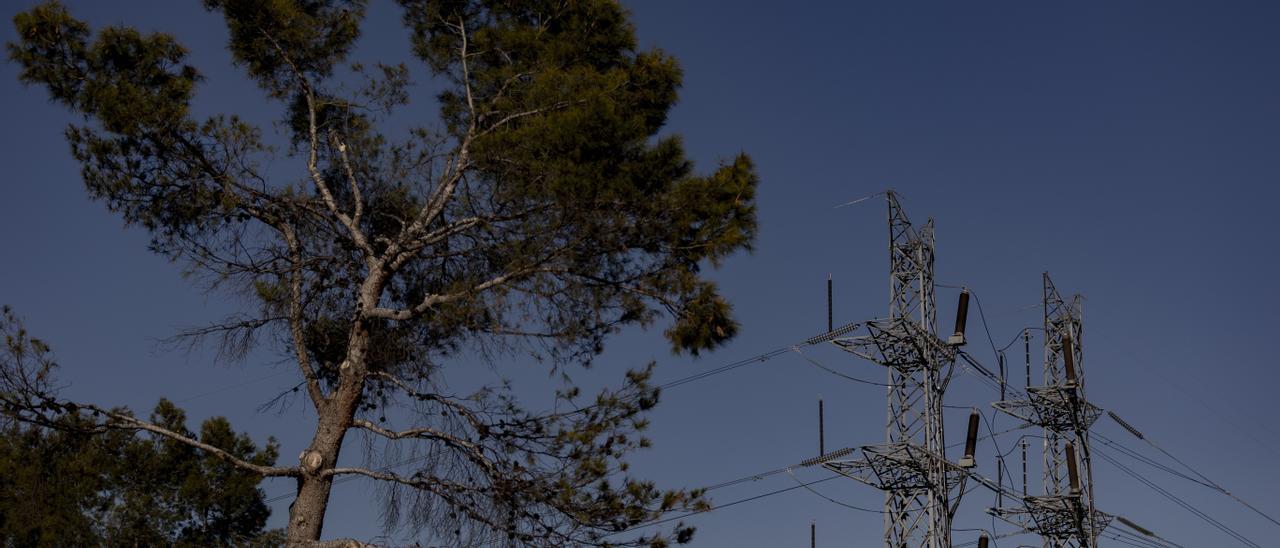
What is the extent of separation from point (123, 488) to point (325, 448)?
9680 mm

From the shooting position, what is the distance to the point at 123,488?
20375 millimetres

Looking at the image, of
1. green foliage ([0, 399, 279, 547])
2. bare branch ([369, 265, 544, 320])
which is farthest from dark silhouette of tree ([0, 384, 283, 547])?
bare branch ([369, 265, 544, 320])

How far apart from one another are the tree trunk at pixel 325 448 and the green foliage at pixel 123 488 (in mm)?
828

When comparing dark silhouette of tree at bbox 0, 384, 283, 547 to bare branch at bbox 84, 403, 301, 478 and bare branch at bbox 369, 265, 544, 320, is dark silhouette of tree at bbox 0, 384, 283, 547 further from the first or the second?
bare branch at bbox 369, 265, 544, 320

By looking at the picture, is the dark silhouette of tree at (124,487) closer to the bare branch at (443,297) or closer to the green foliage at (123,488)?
the green foliage at (123,488)

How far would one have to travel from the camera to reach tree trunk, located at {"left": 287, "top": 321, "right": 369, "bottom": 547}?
12148mm

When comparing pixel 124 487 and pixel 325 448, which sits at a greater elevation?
pixel 124 487

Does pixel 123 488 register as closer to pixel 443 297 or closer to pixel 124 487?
pixel 124 487

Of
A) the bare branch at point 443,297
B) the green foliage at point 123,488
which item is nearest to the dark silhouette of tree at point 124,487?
the green foliage at point 123,488

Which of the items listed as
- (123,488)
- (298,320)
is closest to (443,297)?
(298,320)

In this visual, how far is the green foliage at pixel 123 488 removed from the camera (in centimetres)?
1319

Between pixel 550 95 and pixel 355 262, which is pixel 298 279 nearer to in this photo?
pixel 355 262

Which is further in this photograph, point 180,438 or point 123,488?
point 123,488

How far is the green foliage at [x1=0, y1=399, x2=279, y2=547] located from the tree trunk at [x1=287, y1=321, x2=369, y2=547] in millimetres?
828
